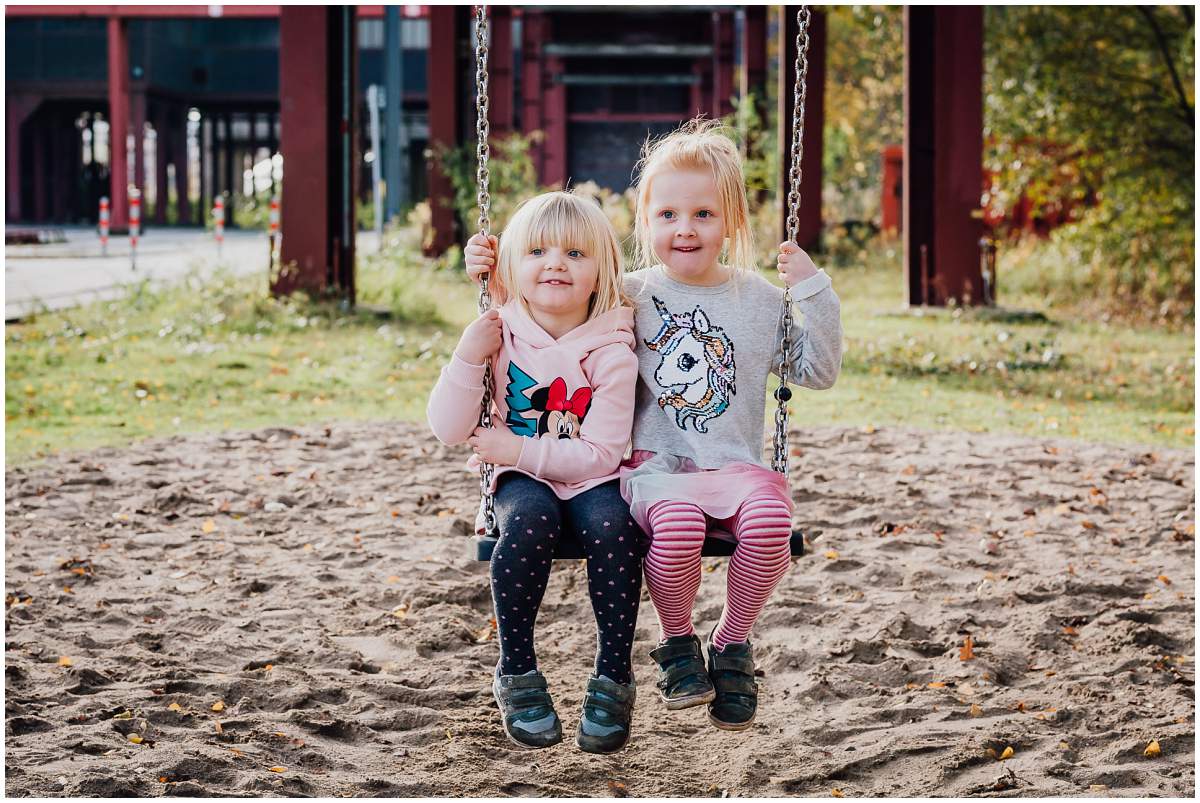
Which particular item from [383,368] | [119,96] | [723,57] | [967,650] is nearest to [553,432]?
[967,650]

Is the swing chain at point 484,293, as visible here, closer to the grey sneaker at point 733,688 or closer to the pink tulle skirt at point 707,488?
the pink tulle skirt at point 707,488

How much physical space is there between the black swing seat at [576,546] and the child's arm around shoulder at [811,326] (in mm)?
421

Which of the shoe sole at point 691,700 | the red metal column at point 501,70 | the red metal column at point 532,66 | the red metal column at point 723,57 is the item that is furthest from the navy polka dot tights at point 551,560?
the red metal column at point 723,57

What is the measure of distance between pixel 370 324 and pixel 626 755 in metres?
8.35

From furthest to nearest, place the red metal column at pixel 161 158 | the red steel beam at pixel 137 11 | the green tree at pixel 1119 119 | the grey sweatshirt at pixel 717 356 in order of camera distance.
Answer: the red metal column at pixel 161 158, the red steel beam at pixel 137 11, the green tree at pixel 1119 119, the grey sweatshirt at pixel 717 356

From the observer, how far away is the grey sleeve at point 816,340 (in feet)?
11.2

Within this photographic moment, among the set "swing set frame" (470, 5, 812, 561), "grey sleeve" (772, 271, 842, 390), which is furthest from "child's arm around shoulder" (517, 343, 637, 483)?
"grey sleeve" (772, 271, 842, 390)

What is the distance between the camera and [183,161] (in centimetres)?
→ 3978

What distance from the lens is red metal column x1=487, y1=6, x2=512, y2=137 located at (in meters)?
23.4

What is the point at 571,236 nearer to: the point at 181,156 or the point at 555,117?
the point at 555,117

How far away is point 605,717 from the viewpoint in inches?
124

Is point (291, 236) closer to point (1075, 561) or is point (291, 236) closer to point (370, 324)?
point (370, 324)

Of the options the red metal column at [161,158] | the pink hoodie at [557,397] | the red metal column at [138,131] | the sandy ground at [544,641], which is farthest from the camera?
the red metal column at [161,158]

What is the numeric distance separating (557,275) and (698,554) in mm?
714
